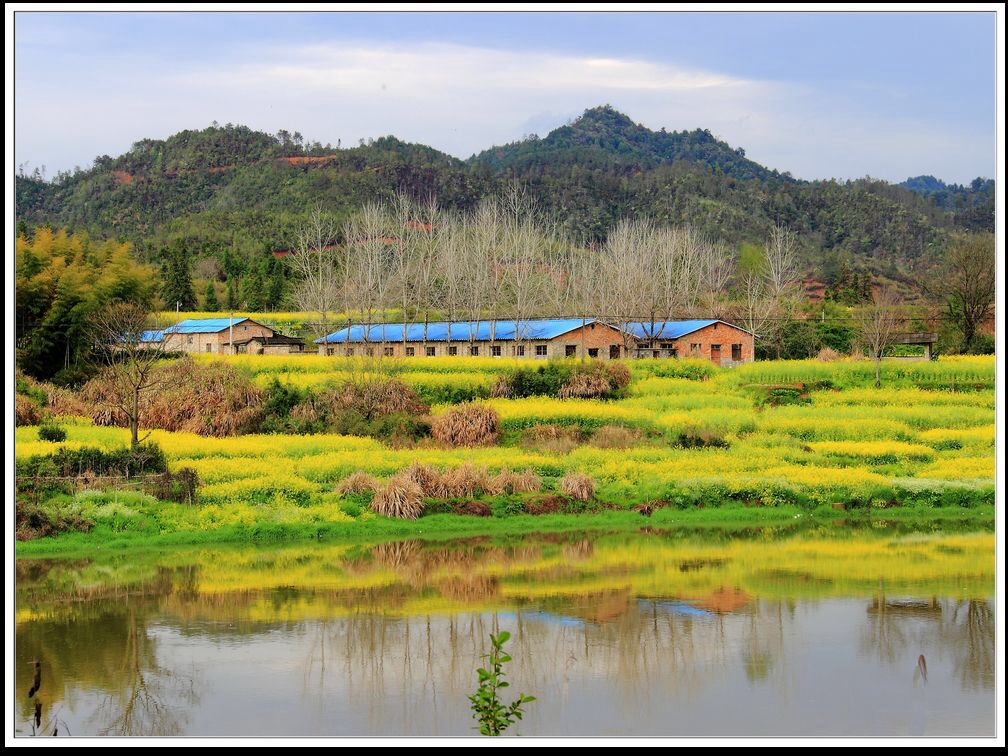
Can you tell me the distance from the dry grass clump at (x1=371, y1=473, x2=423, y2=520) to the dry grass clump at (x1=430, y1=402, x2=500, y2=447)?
5.21 meters

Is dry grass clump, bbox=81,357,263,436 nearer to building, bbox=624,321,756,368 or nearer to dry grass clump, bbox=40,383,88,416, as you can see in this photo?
dry grass clump, bbox=40,383,88,416

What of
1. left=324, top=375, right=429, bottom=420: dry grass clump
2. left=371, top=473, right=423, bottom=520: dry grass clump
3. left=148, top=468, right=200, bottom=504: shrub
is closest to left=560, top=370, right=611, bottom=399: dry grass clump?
left=324, top=375, right=429, bottom=420: dry grass clump

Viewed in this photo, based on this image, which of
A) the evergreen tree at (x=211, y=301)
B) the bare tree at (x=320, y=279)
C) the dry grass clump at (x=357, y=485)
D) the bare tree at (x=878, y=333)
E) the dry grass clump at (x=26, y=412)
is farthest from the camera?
the evergreen tree at (x=211, y=301)

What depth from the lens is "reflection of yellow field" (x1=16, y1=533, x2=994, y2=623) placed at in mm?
16625

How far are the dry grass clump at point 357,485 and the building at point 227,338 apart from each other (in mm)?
24376

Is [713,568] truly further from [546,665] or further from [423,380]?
[423,380]

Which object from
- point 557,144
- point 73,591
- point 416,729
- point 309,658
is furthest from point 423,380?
point 557,144

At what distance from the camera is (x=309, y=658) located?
45.8 ft

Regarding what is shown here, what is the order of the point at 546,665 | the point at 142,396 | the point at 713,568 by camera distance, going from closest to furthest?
1. the point at 546,665
2. the point at 713,568
3. the point at 142,396

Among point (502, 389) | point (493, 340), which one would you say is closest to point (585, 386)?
point (502, 389)

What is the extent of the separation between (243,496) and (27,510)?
3935 millimetres

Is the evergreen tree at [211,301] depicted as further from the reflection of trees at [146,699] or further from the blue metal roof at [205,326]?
the reflection of trees at [146,699]

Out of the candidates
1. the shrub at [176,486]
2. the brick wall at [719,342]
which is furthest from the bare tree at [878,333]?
the shrub at [176,486]

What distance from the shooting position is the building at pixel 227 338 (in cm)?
4650
